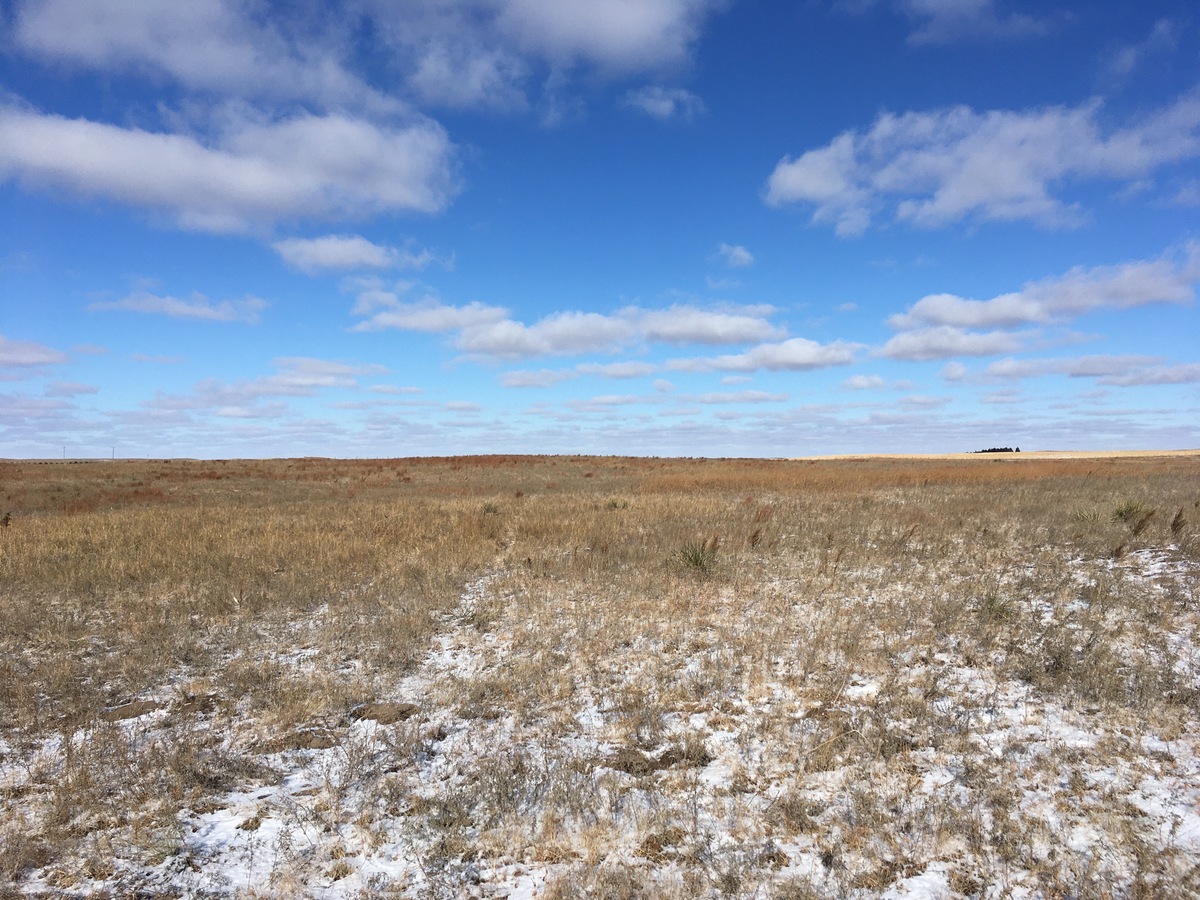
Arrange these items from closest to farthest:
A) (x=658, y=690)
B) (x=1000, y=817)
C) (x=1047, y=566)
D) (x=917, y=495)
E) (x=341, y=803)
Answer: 1. (x=1000, y=817)
2. (x=341, y=803)
3. (x=658, y=690)
4. (x=1047, y=566)
5. (x=917, y=495)

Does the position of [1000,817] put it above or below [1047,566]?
below

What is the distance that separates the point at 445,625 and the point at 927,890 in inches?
246

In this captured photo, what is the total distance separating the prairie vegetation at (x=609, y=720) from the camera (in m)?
3.63

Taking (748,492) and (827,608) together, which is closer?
(827,608)

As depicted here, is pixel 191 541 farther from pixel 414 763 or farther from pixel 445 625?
pixel 414 763

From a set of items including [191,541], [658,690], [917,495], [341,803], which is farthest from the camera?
[917,495]

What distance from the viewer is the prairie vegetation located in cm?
363

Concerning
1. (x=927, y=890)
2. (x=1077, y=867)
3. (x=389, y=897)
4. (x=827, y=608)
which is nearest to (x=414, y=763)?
(x=389, y=897)

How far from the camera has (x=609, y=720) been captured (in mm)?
5461

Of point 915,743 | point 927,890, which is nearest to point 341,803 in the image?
point 927,890

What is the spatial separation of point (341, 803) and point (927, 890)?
3.72m

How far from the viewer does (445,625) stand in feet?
27.1

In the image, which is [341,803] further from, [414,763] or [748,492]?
[748,492]

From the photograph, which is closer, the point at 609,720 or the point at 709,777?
the point at 709,777
